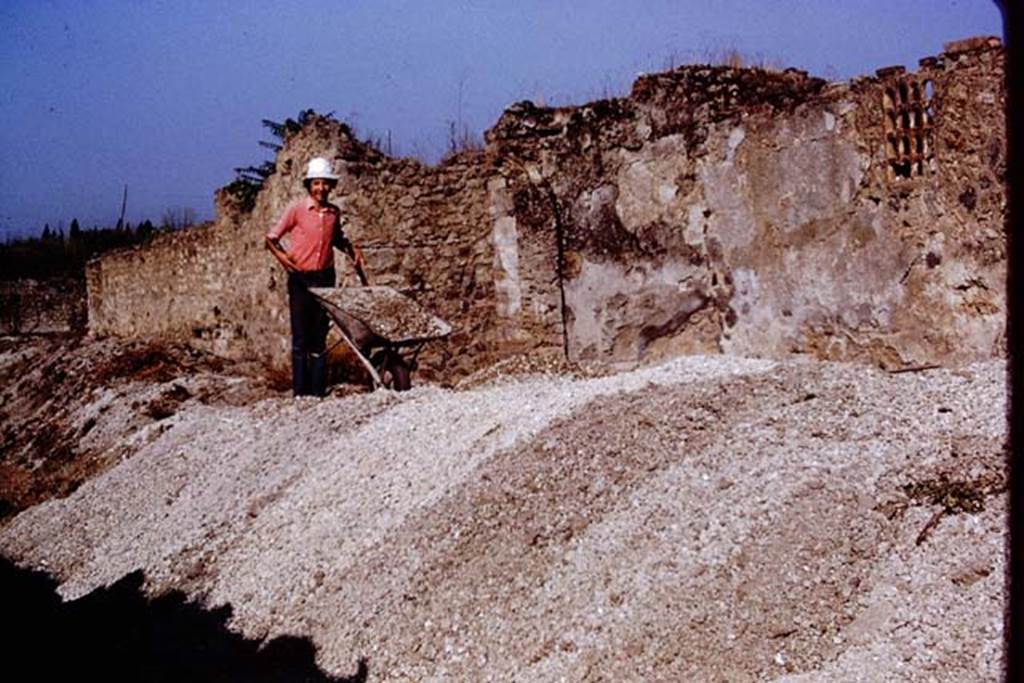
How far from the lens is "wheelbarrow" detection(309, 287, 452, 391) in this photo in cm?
778

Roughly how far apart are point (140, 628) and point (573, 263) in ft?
18.5

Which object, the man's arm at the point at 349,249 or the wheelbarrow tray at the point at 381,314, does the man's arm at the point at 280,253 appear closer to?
the wheelbarrow tray at the point at 381,314

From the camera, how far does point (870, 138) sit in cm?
746

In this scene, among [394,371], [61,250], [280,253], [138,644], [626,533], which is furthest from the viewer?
[61,250]

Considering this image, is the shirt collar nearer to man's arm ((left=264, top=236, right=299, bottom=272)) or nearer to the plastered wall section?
man's arm ((left=264, top=236, right=299, bottom=272))

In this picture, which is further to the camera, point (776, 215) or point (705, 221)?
point (705, 221)

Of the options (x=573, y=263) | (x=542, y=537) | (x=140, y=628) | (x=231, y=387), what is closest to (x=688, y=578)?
(x=542, y=537)

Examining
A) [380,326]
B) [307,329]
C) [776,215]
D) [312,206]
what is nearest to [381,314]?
[380,326]

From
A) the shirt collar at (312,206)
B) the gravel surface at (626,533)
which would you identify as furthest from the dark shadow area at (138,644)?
the shirt collar at (312,206)

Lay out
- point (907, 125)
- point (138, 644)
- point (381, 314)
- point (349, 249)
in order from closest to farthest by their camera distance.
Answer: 1. point (138, 644)
2. point (907, 125)
3. point (381, 314)
4. point (349, 249)

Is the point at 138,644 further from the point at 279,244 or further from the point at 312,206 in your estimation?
the point at 312,206

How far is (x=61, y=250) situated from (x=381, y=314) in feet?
74.1

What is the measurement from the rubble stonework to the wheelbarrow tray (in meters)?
1.85

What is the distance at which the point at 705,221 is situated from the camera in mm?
8906
